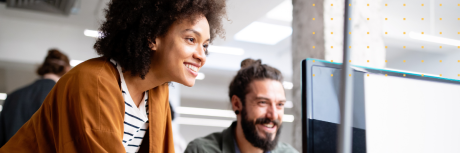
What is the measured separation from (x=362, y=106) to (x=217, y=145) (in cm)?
112

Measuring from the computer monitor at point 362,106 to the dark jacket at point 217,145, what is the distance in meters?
A: 1.03

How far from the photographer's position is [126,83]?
3.94ft

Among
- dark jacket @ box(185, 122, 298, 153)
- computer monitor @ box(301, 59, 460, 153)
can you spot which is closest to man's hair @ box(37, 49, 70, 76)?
dark jacket @ box(185, 122, 298, 153)

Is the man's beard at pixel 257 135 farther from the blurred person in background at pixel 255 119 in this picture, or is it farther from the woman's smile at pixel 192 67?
the woman's smile at pixel 192 67

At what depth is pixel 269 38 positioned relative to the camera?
22.8 ft

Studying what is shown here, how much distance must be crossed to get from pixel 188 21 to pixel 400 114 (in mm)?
715

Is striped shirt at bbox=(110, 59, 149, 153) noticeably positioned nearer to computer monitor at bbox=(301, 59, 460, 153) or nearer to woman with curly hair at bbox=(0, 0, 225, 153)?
woman with curly hair at bbox=(0, 0, 225, 153)

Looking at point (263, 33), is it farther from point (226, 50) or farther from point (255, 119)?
point (255, 119)

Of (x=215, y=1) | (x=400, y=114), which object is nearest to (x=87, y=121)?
(x=215, y=1)

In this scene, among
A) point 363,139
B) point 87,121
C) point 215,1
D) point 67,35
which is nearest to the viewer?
point 363,139

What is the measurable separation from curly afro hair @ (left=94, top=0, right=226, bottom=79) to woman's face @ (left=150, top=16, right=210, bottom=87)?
0.02 metres

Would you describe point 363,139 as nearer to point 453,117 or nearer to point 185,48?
point 453,117

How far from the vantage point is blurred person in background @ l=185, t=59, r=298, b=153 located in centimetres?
176

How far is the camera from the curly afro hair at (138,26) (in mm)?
1177
